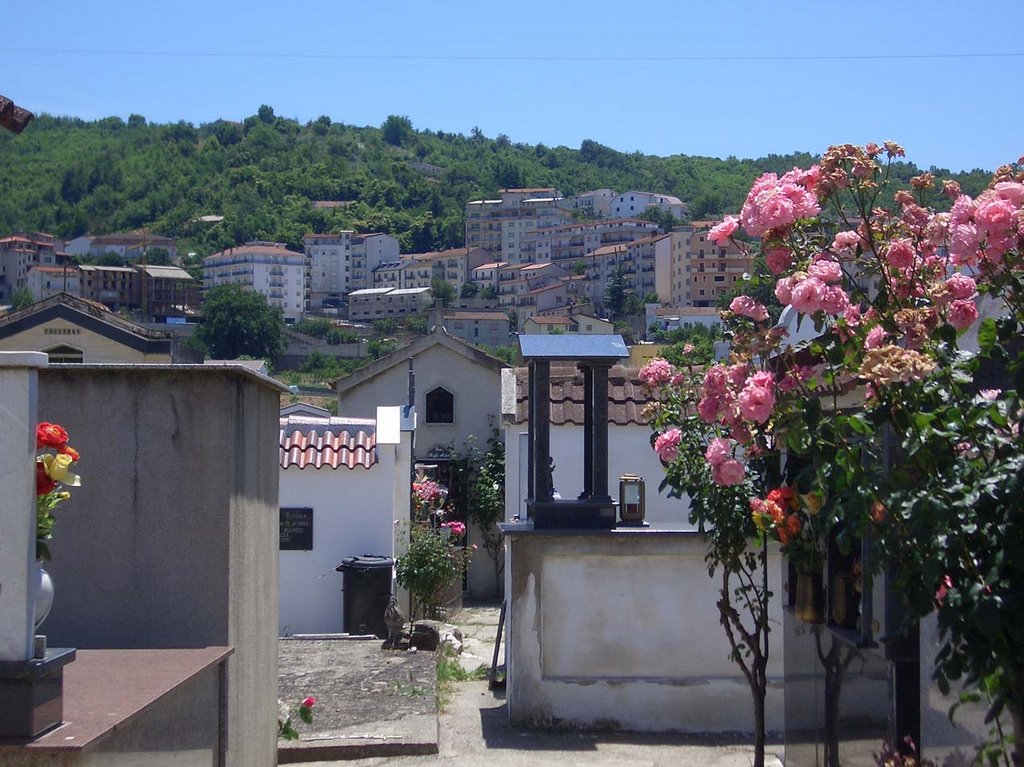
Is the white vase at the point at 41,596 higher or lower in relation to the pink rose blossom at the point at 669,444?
lower

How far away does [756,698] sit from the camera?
279 inches

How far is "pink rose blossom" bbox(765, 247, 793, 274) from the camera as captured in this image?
4.62 m

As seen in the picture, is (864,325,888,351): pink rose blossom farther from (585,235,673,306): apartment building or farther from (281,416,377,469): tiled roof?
(585,235,673,306): apartment building

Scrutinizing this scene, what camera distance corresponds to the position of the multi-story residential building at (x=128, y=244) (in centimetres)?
12838

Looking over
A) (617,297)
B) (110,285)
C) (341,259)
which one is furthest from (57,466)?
(341,259)

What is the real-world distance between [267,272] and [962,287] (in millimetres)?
134246

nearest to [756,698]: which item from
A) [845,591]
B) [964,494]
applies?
[845,591]

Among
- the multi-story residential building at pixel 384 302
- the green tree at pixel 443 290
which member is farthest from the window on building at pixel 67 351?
the multi-story residential building at pixel 384 302

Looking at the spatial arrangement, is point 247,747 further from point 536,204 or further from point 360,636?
point 536,204

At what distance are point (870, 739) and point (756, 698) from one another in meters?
1.76

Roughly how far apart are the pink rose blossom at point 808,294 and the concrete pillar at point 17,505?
2529 millimetres

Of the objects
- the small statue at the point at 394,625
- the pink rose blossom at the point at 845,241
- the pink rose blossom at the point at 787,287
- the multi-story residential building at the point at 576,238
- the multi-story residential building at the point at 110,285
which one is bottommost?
the small statue at the point at 394,625

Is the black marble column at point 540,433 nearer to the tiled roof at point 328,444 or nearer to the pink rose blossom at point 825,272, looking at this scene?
the pink rose blossom at point 825,272

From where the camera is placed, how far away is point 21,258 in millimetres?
123375
